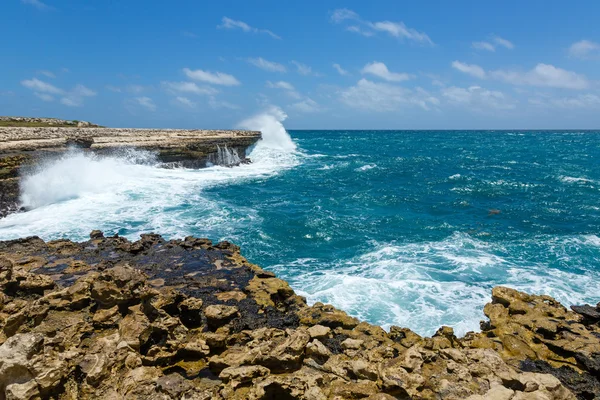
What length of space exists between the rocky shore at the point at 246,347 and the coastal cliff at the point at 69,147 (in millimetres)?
18794

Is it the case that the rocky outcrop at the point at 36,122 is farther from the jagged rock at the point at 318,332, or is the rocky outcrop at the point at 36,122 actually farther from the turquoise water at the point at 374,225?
the jagged rock at the point at 318,332

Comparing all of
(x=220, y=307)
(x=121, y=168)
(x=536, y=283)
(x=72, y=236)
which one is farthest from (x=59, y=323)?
(x=121, y=168)

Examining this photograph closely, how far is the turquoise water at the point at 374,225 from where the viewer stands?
15070mm

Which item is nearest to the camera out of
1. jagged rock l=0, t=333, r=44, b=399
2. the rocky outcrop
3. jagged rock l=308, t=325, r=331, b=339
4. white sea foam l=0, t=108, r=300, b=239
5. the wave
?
jagged rock l=0, t=333, r=44, b=399

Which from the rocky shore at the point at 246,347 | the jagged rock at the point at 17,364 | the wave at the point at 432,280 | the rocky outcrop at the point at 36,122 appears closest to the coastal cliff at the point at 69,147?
the rocky outcrop at the point at 36,122

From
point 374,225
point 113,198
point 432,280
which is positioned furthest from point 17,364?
point 113,198

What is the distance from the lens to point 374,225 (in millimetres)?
24297

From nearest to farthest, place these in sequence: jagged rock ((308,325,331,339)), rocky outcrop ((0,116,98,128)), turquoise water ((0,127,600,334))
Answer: jagged rock ((308,325,331,339)) → turquoise water ((0,127,600,334)) → rocky outcrop ((0,116,98,128))

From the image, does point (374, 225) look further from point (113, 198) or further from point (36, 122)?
point (36, 122)

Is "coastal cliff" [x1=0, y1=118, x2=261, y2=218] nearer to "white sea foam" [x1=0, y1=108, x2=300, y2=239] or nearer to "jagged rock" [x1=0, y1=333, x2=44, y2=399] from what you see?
"white sea foam" [x1=0, y1=108, x2=300, y2=239]

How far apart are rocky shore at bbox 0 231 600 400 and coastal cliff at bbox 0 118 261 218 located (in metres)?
18.8

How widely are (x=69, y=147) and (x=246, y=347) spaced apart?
3633 cm

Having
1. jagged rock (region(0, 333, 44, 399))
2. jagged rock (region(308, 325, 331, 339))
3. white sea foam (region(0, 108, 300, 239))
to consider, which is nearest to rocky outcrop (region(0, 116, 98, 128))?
white sea foam (region(0, 108, 300, 239))

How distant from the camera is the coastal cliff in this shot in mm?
27062
